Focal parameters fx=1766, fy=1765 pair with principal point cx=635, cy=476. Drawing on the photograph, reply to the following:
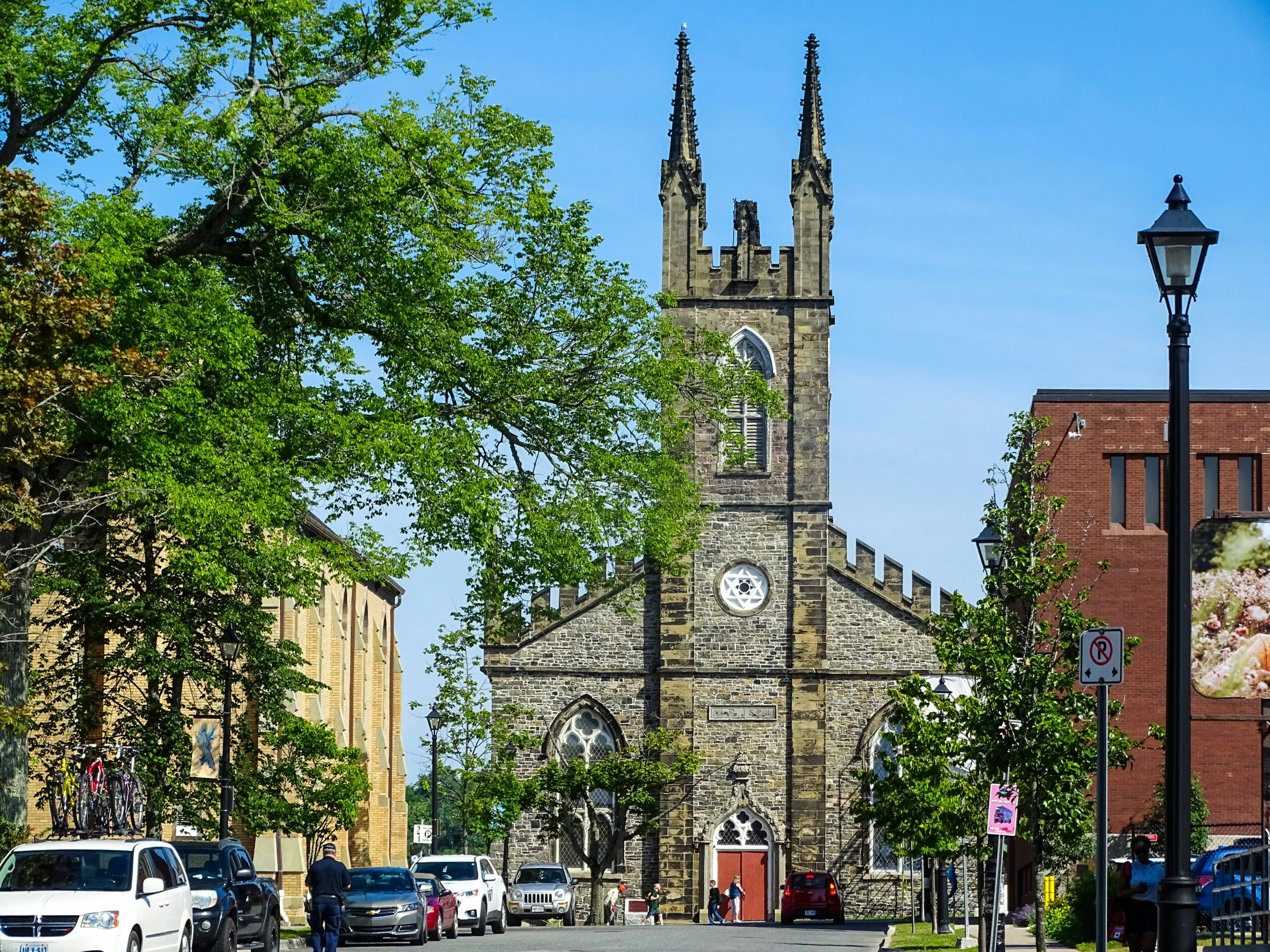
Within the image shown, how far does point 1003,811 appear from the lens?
2077 cm

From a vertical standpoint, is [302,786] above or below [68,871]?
below

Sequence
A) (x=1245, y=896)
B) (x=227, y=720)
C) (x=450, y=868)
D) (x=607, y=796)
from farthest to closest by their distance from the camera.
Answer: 1. (x=607, y=796)
2. (x=450, y=868)
3. (x=227, y=720)
4. (x=1245, y=896)

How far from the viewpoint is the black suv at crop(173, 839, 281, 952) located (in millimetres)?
21547

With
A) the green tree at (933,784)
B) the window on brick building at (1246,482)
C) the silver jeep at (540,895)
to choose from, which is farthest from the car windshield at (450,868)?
the window on brick building at (1246,482)

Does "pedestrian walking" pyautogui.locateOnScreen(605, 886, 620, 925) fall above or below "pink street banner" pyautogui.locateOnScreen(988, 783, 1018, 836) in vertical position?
below

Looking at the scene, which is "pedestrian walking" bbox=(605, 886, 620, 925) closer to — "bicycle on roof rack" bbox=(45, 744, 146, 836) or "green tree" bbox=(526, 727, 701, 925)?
"green tree" bbox=(526, 727, 701, 925)

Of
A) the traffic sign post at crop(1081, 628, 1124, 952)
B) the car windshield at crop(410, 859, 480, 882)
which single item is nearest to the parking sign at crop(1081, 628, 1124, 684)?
the traffic sign post at crop(1081, 628, 1124, 952)

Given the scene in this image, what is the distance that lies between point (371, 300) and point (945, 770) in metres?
11.4

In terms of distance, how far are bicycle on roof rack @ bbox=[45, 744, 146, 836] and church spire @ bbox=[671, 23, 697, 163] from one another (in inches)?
1395

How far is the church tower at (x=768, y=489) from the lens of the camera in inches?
2114

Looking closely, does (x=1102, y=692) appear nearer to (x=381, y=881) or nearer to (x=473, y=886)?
(x=381, y=881)

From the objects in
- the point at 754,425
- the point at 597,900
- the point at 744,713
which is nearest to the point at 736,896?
the point at 597,900

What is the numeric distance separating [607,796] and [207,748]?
1407cm

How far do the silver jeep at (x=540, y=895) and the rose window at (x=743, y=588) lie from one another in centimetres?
1071
